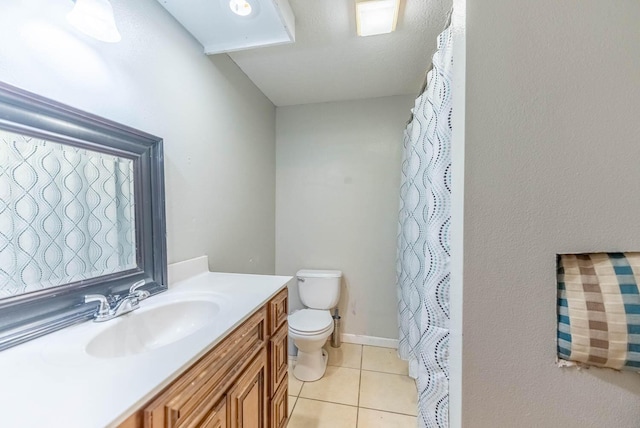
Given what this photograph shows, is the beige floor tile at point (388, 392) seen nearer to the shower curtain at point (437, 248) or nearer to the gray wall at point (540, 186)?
the shower curtain at point (437, 248)

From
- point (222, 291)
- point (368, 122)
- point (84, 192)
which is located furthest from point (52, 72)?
point (368, 122)

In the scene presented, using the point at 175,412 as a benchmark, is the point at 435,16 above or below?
above

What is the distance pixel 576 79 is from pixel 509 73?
17 cm

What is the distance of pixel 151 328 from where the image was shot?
0.94 meters

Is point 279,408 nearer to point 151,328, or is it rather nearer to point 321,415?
point 321,415

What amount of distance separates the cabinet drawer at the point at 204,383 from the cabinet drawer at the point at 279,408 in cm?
36

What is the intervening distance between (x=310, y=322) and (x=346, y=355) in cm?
58

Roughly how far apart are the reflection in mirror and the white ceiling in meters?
1.19

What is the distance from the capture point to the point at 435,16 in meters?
1.34

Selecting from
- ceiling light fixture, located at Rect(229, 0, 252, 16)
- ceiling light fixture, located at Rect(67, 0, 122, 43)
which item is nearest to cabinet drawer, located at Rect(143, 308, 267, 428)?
ceiling light fixture, located at Rect(67, 0, 122, 43)

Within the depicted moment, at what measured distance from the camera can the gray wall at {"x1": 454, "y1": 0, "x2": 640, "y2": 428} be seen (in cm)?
66

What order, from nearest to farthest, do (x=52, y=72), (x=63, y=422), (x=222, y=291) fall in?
(x=63, y=422)
(x=52, y=72)
(x=222, y=291)

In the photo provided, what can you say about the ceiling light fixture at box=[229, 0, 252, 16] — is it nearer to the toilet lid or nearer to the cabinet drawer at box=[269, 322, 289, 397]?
the cabinet drawer at box=[269, 322, 289, 397]

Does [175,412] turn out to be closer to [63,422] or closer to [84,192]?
[63,422]
